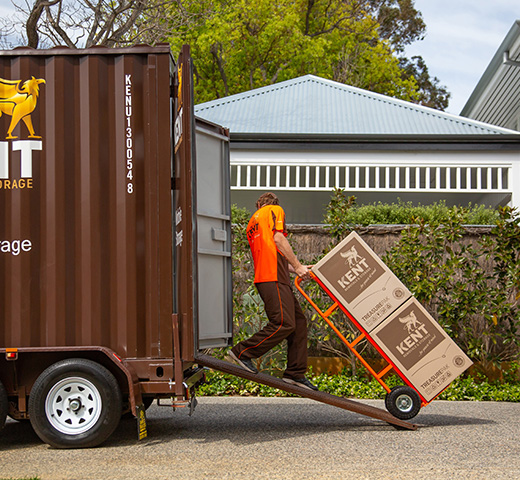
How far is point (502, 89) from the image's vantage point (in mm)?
17406

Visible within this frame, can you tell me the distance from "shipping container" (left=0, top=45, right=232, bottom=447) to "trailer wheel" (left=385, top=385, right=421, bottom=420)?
187 centimetres

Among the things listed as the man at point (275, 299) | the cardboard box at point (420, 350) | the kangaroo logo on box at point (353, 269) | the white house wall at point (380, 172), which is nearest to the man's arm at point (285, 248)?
the man at point (275, 299)

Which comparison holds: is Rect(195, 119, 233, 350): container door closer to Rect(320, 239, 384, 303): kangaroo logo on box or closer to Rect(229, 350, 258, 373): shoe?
Rect(229, 350, 258, 373): shoe

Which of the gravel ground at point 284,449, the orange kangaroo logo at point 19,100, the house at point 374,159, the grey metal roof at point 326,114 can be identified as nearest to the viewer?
the gravel ground at point 284,449

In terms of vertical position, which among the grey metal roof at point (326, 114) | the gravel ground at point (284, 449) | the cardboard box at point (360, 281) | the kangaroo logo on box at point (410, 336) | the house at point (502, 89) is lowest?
the gravel ground at point (284, 449)

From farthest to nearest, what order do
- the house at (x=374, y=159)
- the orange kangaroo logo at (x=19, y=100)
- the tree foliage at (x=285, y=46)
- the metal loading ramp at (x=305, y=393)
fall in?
the tree foliage at (x=285, y=46) < the house at (x=374, y=159) < the metal loading ramp at (x=305, y=393) < the orange kangaroo logo at (x=19, y=100)

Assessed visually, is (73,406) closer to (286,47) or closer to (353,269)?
(353,269)

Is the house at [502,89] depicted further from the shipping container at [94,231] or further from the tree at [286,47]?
the shipping container at [94,231]

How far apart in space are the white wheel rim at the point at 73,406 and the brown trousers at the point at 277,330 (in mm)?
1419

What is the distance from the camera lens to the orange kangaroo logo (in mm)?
5742

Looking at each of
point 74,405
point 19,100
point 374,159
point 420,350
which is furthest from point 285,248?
point 374,159

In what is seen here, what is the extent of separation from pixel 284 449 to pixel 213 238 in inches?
81.1

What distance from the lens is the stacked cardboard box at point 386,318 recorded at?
6.43 meters

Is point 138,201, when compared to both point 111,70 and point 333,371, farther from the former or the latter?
point 333,371
